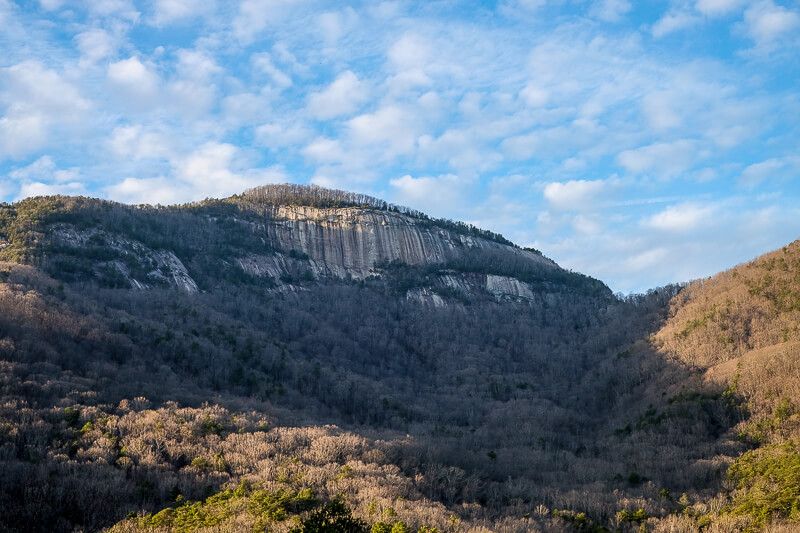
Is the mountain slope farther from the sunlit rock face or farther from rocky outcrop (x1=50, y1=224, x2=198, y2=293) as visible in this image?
rocky outcrop (x1=50, y1=224, x2=198, y2=293)

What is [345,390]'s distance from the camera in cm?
4534

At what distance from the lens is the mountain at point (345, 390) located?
1703cm

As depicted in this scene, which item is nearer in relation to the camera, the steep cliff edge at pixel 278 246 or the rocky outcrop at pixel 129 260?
the rocky outcrop at pixel 129 260

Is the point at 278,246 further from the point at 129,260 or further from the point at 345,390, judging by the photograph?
the point at 345,390

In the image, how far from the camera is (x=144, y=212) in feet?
298

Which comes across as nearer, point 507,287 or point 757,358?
point 757,358

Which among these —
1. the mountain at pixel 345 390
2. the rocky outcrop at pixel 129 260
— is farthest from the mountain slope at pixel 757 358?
the rocky outcrop at pixel 129 260

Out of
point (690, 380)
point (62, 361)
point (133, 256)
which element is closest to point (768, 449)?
point (690, 380)

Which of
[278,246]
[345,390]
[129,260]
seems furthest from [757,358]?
[278,246]

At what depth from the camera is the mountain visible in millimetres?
17031

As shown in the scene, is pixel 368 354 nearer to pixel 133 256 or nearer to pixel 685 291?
pixel 133 256

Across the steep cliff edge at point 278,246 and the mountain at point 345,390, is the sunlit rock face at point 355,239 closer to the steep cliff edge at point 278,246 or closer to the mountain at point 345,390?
the steep cliff edge at point 278,246

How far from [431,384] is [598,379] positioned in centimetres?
1735

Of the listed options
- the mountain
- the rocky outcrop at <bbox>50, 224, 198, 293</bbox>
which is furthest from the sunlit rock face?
the rocky outcrop at <bbox>50, 224, 198, 293</bbox>
